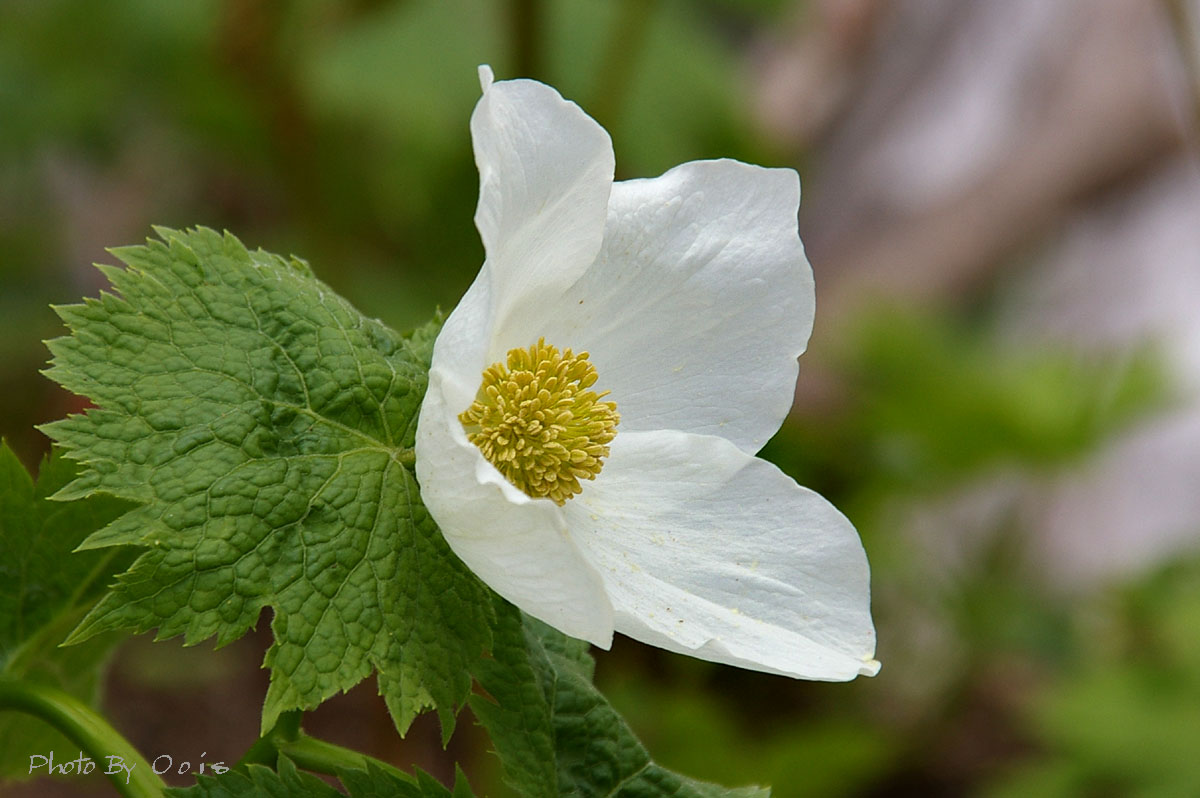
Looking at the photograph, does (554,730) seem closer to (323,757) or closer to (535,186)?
(323,757)

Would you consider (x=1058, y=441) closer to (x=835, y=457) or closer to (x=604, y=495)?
(x=835, y=457)

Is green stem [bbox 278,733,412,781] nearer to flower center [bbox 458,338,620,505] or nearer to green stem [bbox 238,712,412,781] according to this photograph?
green stem [bbox 238,712,412,781]

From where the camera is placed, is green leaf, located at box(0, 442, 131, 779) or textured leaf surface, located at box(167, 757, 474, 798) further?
green leaf, located at box(0, 442, 131, 779)

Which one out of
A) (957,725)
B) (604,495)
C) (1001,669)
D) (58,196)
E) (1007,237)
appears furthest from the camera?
(1007,237)

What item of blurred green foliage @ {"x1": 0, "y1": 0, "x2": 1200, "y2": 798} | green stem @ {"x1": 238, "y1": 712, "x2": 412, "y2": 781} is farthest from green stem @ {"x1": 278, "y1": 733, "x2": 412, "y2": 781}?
blurred green foliage @ {"x1": 0, "y1": 0, "x2": 1200, "y2": 798}

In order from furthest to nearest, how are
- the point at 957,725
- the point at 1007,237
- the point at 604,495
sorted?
the point at 1007,237, the point at 957,725, the point at 604,495

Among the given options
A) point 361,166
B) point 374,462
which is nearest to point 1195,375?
point 361,166

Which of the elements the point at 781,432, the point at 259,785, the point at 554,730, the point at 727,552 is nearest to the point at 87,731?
the point at 259,785
